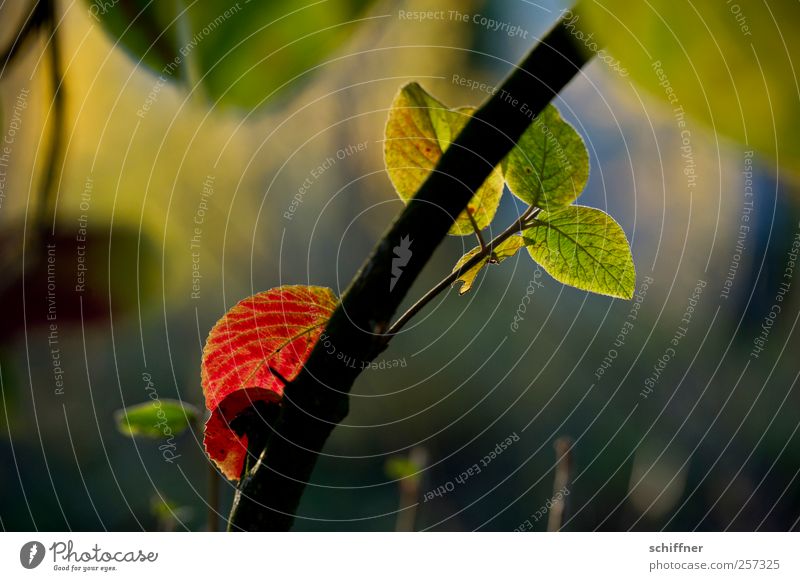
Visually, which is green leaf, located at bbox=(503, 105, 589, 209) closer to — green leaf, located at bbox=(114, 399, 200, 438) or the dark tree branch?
the dark tree branch

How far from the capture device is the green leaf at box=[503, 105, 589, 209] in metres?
0.17

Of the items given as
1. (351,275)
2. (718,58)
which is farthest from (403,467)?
(718,58)

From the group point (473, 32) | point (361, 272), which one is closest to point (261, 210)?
point (473, 32)

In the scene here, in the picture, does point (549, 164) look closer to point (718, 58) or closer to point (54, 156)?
point (718, 58)

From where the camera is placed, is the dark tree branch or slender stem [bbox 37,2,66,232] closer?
the dark tree branch

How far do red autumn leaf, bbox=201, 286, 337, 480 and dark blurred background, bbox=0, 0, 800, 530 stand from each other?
6.3 inches

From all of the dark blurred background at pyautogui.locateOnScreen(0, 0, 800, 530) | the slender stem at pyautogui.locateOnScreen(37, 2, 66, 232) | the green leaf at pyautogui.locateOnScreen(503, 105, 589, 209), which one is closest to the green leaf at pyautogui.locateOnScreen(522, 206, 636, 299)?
the green leaf at pyautogui.locateOnScreen(503, 105, 589, 209)

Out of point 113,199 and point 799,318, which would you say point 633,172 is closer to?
point 799,318

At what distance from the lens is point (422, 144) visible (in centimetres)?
19

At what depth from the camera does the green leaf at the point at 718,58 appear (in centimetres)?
25

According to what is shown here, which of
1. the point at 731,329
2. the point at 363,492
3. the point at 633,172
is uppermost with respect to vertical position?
the point at 633,172
